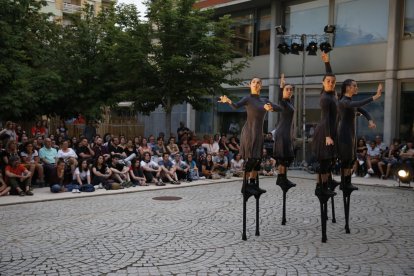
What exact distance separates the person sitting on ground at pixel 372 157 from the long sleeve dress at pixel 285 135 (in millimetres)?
9896

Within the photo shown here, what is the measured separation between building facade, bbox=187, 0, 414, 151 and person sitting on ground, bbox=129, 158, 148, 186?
775 cm

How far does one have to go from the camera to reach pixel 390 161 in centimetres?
1648

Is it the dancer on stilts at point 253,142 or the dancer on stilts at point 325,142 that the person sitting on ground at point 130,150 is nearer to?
the dancer on stilts at point 253,142

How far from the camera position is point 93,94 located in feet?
75.6

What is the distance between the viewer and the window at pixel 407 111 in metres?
18.8

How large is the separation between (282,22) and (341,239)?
1837cm

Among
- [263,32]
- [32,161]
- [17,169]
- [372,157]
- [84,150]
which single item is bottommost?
[17,169]

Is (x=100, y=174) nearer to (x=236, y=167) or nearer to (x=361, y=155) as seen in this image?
(x=236, y=167)

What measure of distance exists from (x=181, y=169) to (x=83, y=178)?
3.63 metres

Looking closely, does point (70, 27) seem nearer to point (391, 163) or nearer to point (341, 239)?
point (391, 163)

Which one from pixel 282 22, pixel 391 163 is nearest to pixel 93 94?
pixel 282 22

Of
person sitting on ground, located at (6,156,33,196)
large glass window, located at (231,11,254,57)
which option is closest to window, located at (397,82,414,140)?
large glass window, located at (231,11,254,57)

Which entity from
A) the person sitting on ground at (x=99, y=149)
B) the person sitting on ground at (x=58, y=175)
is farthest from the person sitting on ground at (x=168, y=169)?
the person sitting on ground at (x=58, y=175)

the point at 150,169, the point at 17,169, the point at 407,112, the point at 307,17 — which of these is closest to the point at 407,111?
the point at 407,112
